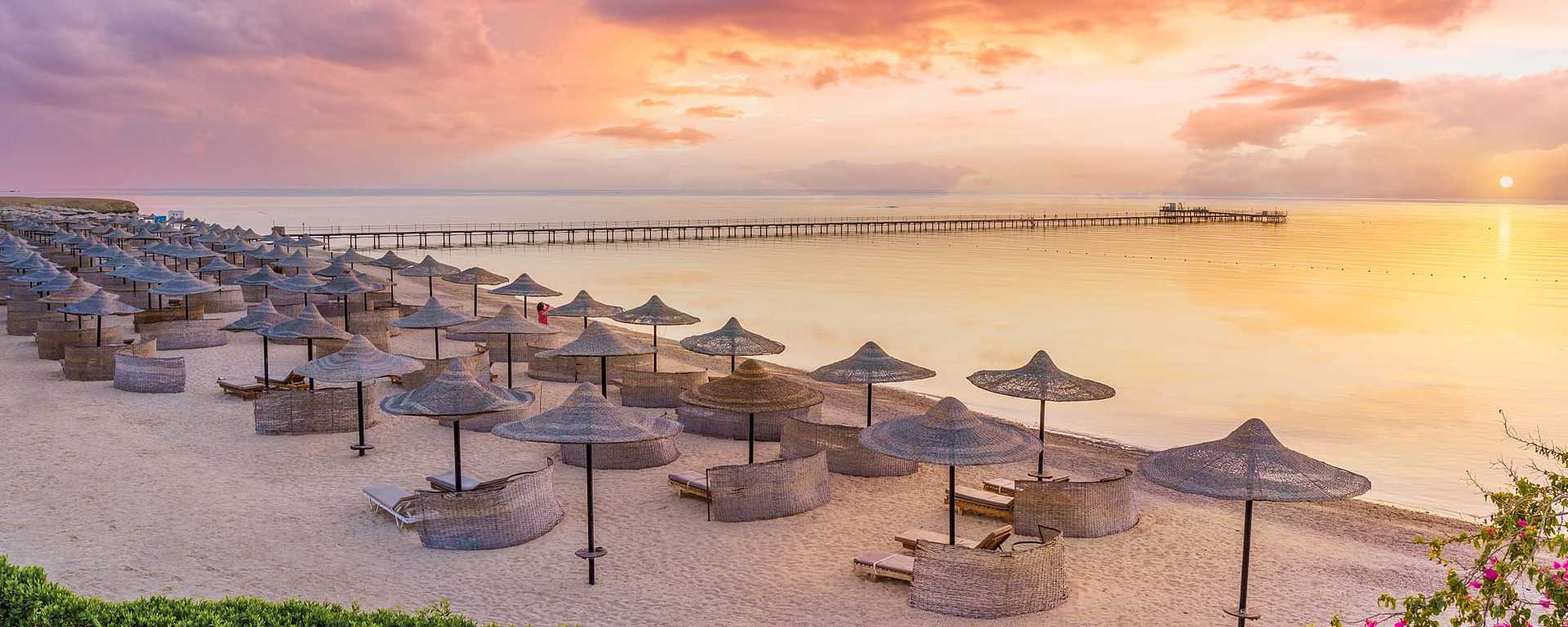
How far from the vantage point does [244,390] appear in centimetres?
1470

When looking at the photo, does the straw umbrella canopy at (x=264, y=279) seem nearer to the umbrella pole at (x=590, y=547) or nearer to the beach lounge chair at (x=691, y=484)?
the beach lounge chair at (x=691, y=484)

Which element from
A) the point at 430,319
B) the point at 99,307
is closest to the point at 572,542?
the point at 430,319

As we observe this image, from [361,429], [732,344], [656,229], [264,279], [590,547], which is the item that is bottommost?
[590,547]

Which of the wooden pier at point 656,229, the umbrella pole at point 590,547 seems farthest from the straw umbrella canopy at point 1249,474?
the wooden pier at point 656,229

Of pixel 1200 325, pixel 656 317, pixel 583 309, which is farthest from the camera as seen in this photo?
pixel 1200 325

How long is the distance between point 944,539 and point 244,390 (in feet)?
36.8

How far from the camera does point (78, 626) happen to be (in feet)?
19.4

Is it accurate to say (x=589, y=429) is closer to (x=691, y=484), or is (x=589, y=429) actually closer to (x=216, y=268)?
(x=691, y=484)

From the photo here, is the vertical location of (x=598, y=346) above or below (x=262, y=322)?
below

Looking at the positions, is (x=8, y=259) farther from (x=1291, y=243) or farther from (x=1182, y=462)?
(x=1291, y=243)

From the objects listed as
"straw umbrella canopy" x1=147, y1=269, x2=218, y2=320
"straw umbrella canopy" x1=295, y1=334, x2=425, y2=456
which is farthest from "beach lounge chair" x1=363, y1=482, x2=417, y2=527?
"straw umbrella canopy" x1=147, y1=269, x2=218, y2=320

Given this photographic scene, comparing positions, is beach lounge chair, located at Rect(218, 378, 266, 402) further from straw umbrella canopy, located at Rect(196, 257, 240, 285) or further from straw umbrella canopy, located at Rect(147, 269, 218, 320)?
straw umbrella canopy, located at Rect(196, 257, 240, 285)

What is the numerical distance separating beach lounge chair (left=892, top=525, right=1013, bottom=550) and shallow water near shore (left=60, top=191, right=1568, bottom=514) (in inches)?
311

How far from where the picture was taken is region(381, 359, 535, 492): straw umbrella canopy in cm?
945
